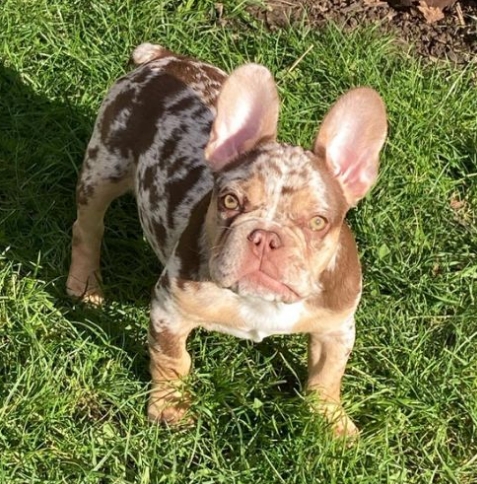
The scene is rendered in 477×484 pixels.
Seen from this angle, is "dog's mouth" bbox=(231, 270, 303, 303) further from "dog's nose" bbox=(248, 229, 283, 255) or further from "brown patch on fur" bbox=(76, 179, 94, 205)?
"brown patch on fur" bbox=(76, 179, 94, 205)

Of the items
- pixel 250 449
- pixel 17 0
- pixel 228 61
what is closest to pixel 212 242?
pixel 250 449

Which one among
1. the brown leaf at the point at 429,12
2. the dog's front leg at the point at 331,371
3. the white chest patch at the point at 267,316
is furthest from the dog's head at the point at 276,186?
the brown leaf at the point at 429,12

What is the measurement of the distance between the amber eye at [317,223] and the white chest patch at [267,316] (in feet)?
1.39

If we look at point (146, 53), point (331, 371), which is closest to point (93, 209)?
point (146, 53)

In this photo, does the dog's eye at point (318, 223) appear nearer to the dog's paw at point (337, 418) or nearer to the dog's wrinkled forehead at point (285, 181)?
the dog's wrinkled forehead at point (285, 181)

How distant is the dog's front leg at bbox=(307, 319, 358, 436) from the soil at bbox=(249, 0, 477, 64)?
3007 millimetres

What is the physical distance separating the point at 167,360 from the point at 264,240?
3.97 ft

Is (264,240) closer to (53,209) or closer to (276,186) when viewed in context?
(276,186)

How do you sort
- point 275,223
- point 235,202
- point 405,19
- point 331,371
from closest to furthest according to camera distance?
point 275,223
point 235,202
point 331,371
point 405,19

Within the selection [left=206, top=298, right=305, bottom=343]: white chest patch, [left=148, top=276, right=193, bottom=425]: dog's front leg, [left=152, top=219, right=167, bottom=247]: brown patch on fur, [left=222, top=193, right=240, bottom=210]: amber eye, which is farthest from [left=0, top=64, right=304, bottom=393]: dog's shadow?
[left=222, top=193, right=240, bottom=210]: amber eye

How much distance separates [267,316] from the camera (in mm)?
4824

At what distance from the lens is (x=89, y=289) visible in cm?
605

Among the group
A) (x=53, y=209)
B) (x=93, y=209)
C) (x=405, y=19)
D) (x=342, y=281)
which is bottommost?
(x=53, y=209)

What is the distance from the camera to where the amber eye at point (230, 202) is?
454cm
